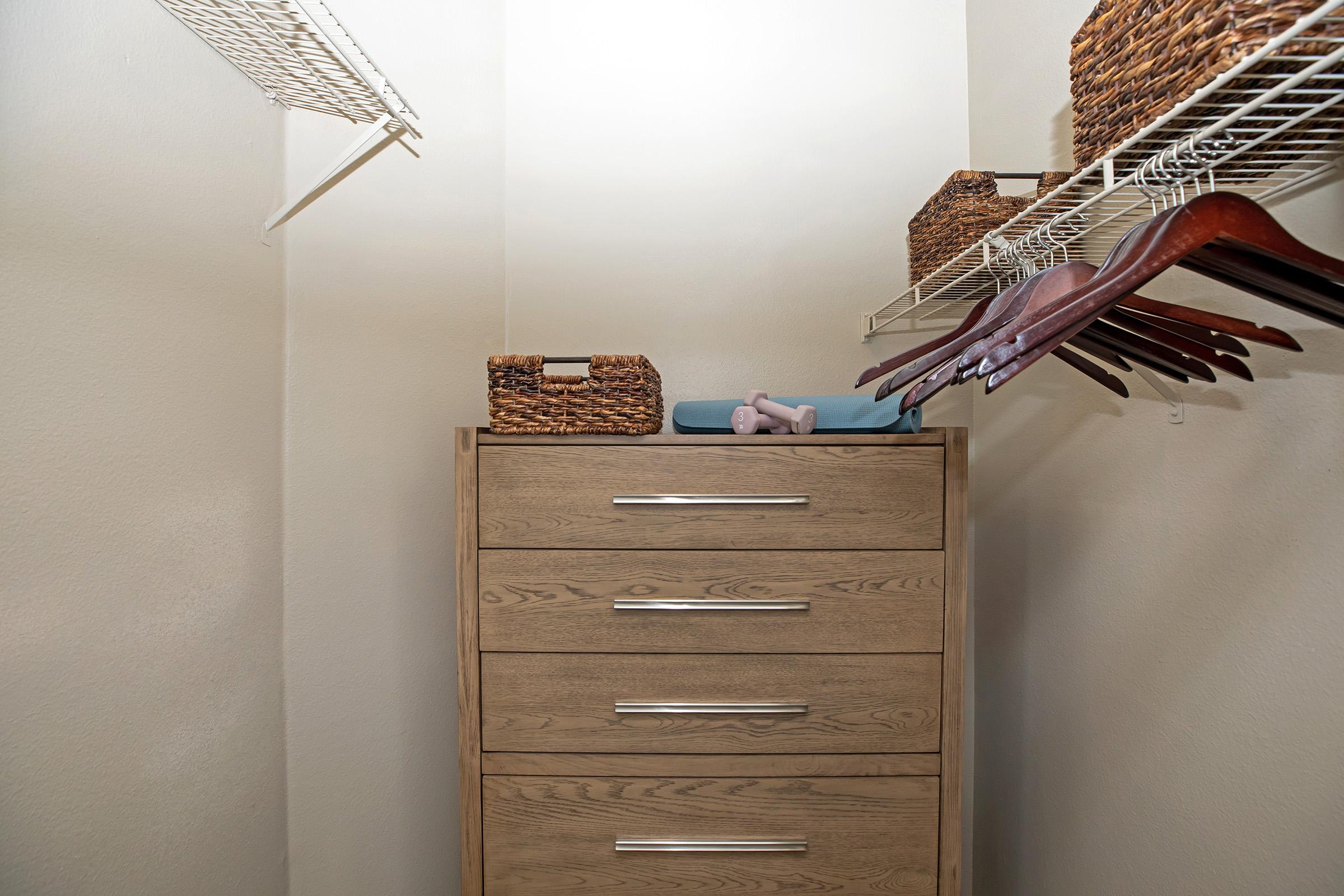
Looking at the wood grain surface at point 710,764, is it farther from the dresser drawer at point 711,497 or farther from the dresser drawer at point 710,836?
the dresser drawer at point 711,497

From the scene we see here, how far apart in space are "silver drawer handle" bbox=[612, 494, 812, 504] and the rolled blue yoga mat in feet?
0.43

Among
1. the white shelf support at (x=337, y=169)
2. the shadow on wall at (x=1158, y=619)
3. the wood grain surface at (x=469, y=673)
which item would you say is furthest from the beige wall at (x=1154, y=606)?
the white shelf support at (x=337, y=169)

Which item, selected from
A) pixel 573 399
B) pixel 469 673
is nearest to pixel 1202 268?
pixel 573 399

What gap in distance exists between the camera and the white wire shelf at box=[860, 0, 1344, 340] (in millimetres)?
470

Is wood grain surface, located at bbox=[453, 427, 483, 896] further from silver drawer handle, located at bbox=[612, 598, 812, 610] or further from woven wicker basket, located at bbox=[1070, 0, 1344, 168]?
woven wicker basket, located at bbox=[1070, 0, 1344, 168]

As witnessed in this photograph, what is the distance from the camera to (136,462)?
91 cm

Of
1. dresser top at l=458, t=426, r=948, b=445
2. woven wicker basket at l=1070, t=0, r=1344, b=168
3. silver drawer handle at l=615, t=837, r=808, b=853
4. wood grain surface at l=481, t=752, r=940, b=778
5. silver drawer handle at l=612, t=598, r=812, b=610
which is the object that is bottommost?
silver drawer handle at l=615, t=837, r=808, b=853

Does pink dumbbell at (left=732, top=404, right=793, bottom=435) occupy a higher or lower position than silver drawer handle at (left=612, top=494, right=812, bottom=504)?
higher

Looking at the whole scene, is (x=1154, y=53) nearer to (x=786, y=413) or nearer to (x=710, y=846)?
(x=786, y=413)

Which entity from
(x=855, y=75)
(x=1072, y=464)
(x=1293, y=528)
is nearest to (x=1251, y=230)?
(x=1293, y=528)

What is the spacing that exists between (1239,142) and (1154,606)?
0.69m

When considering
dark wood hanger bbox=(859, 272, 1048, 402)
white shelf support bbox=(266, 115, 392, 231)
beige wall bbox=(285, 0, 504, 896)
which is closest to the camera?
dark wood hanger bbox=(859, 272, 1048, 402)

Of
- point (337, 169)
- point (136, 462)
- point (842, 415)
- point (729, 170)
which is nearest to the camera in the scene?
point (136, 462)

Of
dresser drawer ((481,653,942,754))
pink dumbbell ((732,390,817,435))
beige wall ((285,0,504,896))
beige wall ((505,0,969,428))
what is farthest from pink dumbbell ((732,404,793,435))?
beige wall ((285,0,504,896))
